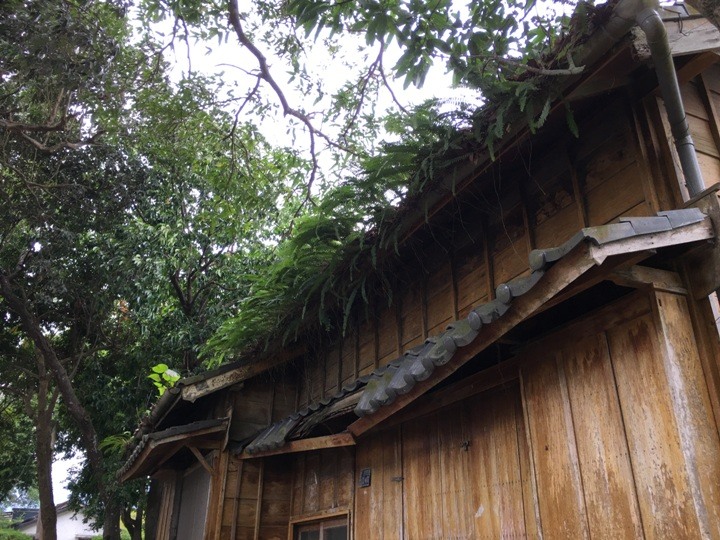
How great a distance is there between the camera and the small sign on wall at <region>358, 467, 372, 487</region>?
6.25 metres

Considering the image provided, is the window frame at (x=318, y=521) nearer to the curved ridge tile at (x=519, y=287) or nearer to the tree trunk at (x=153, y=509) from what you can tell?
the curved ridge tile at (x=519, y=287)

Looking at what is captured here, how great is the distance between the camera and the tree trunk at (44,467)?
51.1 feet

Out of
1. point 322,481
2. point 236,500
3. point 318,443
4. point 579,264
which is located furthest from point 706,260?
point 236,500

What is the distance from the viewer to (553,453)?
373 cm

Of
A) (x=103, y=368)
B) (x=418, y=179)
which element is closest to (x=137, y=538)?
(x=103, y=368)

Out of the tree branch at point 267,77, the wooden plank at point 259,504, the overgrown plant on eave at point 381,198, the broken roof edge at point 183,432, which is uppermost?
the tree branch at point 267,77

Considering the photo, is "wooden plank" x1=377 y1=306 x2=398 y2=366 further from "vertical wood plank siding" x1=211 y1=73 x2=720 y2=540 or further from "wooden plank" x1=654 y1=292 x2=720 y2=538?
"wooden plank" x1=654 y1=292 x2=720 y2=538

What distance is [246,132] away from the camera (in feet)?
34.0

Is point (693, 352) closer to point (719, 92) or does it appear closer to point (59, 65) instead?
point (719, 92)

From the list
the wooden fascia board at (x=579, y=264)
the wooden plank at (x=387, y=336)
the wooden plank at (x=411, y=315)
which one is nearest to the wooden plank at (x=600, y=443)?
the wooden fascia board at (x=579, y=264)

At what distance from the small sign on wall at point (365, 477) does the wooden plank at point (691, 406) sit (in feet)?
12.6

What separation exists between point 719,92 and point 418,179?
2.37m

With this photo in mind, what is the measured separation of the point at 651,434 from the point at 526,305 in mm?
938

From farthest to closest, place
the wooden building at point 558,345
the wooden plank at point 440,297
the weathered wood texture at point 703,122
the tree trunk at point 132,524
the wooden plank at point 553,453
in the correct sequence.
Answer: the tree trunk at point 132,524
the wooden plank at point 440,297
the weathered wood texture at point 703,122
the wooden plank at point 553,453
the wooden building at point 558,345
